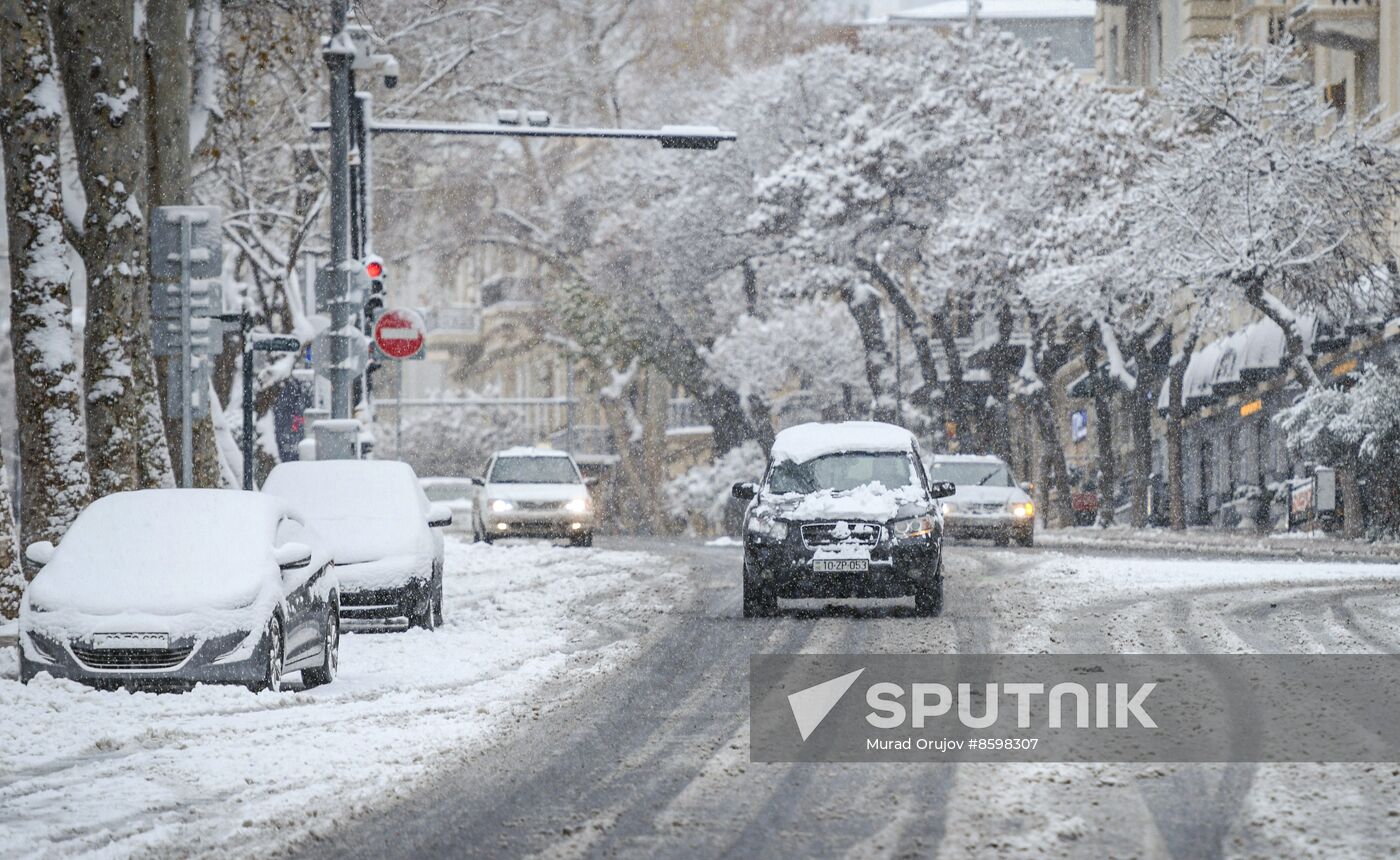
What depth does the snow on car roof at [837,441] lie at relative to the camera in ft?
68.1

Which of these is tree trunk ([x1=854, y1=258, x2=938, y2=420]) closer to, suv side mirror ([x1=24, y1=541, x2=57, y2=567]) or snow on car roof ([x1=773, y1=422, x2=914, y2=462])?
snow on car roof ([x1=773, y1=422, x2=914, y2=462])

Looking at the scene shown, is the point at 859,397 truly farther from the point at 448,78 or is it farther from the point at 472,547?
the point at 472,547

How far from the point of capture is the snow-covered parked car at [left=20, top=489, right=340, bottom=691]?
1368cm

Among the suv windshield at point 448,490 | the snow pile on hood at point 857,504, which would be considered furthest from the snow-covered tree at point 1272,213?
the suv windshield at point 448,490

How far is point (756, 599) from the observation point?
19781mm

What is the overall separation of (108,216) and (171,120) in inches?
193

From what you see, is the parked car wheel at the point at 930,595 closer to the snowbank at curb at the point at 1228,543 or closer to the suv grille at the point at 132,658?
the suv grille at the point at 132,658

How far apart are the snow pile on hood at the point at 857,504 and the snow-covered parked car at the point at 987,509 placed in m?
16.7

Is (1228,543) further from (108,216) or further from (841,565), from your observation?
(108,216)

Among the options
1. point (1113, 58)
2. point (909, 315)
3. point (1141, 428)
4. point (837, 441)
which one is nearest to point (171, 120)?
point (837, 441)

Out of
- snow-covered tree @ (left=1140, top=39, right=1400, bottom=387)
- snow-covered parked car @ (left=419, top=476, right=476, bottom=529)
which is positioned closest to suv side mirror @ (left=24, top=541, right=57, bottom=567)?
snow-covered tree @ (left=1140, top=39, right=1400, bottom=387)

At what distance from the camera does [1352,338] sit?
44125 mm

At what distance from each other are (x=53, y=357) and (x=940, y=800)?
12387mm

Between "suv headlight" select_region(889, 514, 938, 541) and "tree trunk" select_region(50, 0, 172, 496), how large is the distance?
22.6 feet
